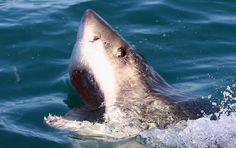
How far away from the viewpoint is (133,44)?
738 centimetres

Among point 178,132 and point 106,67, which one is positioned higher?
point 106,67

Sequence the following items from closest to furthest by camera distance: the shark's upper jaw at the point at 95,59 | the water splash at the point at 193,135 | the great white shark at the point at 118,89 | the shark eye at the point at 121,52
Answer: the water splash at the point at 193,135 → the great white shark at the point at 118,89 → the shark's upper jaw at the point at 95,59 → the shark eye at the point at 121,52

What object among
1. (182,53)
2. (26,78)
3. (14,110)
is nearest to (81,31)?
(14,110)

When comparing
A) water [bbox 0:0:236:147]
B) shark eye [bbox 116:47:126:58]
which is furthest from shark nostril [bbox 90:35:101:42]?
water [bbox 0:0:236:147]

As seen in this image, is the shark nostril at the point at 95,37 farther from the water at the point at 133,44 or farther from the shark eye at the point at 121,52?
the water at the point at 133,44

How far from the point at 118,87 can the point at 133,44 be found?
268cm

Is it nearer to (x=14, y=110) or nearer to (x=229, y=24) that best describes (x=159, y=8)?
(x=229, y=24)

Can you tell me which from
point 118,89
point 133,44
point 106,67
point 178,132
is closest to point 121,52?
point 106,67

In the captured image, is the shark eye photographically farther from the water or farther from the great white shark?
the water

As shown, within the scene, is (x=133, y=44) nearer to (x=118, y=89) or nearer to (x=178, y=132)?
(x=118, y=89)

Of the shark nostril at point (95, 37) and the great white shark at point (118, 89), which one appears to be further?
the shark nostril at point (95, 37)

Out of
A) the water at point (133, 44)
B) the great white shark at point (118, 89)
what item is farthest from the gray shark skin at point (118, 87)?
the water at point (133, 44)

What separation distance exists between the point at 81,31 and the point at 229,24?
12.2 ft

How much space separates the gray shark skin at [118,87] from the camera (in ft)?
15.1
